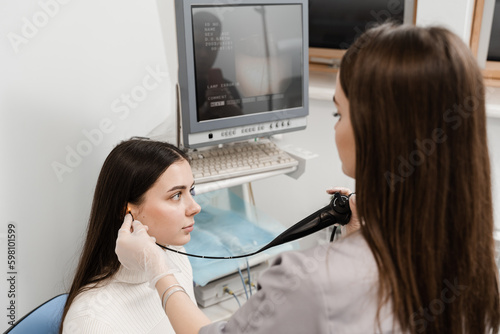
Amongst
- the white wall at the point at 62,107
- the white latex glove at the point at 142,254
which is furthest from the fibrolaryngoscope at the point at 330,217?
the white wall at the point at 62,107

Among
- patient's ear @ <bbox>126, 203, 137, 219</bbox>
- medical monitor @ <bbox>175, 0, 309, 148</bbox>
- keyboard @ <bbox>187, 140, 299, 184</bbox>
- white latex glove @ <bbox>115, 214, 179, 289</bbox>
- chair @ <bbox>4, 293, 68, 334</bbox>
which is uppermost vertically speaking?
medical monitor @ <bbox>175, 0, 309, 148</bbox>

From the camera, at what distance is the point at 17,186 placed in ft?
4.60

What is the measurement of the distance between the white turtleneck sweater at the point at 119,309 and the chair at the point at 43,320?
8cm

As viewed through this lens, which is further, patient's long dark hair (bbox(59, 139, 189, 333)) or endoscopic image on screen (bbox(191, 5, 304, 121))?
endoscopic image on screen (bbox(191, 5, 304, 121))

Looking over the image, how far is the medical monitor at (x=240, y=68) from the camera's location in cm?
157

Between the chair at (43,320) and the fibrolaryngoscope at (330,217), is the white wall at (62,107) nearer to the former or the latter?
the chair at (43,320)

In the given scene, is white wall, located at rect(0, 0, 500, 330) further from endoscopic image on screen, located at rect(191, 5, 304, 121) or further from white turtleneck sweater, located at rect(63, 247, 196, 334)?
white turtleneck sweater, located at rect(63, 247, 196, 334)

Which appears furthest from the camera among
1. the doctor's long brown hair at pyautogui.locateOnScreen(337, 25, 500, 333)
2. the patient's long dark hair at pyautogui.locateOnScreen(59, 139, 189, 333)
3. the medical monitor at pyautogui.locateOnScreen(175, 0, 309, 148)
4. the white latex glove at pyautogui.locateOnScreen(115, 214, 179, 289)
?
the medical monitor at pyautogui.locateOnScreen(175, 0, 309, 148)

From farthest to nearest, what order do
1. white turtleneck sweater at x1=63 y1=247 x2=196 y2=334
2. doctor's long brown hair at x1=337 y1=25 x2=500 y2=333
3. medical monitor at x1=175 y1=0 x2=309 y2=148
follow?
1. medical monitor at x1=175 y1=0 x2=309 y2=148
2. white turtleneck sweater at x1=63 y1=247 x2=196 y2=334
3. doctor's long brown hair at x1=337 y1=25 x2=500 y2=333

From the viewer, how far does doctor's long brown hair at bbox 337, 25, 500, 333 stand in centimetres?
76

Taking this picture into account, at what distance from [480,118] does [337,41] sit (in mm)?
1868

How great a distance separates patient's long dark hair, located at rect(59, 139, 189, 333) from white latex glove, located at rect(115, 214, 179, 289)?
0.14m

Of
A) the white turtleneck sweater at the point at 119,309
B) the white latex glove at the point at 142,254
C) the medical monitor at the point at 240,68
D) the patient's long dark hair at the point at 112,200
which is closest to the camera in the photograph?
the white latex glove at the point at 142,254

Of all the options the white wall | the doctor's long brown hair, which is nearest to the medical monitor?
the white wall
